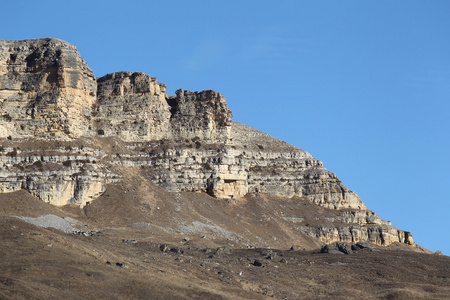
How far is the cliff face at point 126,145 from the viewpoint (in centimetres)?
9175

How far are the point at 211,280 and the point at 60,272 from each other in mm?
13411

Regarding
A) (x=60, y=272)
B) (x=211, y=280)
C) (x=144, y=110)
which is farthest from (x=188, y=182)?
(x=60, y=272)

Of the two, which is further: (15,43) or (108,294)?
(15,43)

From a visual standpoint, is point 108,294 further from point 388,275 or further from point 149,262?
point 388,275

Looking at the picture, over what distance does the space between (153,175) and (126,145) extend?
20.1 feet

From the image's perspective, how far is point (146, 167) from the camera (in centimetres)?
9925

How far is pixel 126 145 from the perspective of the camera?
332ft

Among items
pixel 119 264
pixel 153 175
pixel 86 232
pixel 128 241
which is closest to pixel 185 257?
pixel 128 241

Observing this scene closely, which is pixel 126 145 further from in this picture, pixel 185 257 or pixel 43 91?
pixel 185 257

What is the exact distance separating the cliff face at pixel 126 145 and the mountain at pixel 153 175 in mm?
140

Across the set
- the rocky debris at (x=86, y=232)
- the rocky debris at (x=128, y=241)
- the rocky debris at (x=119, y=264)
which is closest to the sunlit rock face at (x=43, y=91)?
the rocky debris at (x=86, y=232)

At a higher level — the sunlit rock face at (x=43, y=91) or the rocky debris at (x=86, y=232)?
the sunlit rock face at (x=43, y=91)

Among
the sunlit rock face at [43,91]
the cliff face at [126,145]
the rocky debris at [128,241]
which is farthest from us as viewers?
the sunlit rock face at [43,91]

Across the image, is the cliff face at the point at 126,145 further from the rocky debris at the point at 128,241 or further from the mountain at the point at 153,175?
the rocky debris at the point at 128,241
